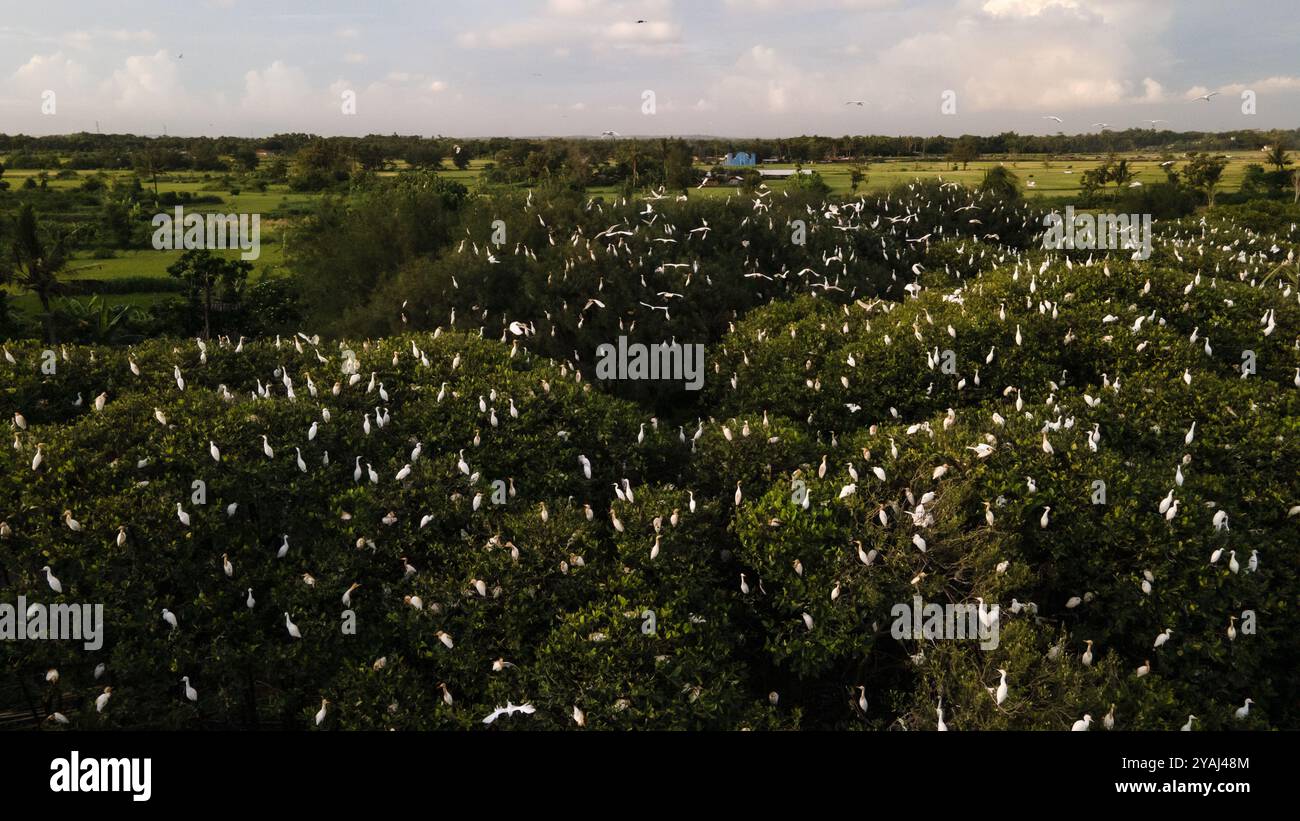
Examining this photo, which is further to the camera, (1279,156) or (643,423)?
(1279,156)

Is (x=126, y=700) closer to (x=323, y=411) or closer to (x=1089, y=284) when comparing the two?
(x=323, y=411)

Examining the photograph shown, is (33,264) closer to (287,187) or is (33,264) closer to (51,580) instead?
(51,580)

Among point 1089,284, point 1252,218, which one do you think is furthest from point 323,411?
point 1252,218

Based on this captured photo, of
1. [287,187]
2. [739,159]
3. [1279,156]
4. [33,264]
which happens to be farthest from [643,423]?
[287,187]

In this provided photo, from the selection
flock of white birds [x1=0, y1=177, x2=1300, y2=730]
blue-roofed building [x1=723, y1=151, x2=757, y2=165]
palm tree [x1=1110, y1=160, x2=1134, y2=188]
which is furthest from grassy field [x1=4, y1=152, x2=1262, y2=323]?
flock of white birds [x1=0, y1=177, x2=1300, y2=730]

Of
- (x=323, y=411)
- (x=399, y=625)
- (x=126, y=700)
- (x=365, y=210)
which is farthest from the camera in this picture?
(x=365, y=210)

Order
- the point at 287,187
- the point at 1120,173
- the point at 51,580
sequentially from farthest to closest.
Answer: the point at 287,187 < the point at 1120,173 < the point at 51,580

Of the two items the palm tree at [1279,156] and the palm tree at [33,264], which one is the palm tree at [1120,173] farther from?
the palm tree at [33,264]
